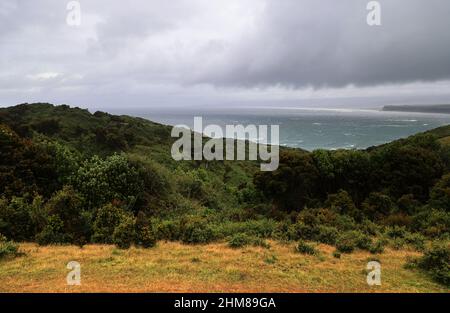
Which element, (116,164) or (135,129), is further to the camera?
(135,129)

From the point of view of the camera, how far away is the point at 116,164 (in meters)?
27.2

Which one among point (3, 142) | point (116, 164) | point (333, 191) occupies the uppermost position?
point (3, 142)

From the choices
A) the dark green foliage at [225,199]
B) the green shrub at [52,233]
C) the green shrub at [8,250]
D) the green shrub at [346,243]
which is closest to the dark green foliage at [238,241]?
the dark green foliage at [225,199]

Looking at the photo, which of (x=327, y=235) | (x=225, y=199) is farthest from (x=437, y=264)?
(x=225, y=199)

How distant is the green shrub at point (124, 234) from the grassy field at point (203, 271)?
0.55 m

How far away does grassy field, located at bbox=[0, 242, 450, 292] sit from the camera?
39.3ft

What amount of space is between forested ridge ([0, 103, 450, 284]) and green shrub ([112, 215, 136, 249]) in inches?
2.0

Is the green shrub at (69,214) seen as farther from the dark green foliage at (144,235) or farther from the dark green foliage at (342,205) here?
the dark green foliage at (342,205)

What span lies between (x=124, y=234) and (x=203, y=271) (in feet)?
19.8

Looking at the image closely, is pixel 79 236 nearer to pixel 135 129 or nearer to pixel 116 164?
pixel 116 164

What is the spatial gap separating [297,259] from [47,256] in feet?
36.2

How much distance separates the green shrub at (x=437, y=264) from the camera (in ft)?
42.6

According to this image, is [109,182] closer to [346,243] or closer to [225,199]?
[225,199]
